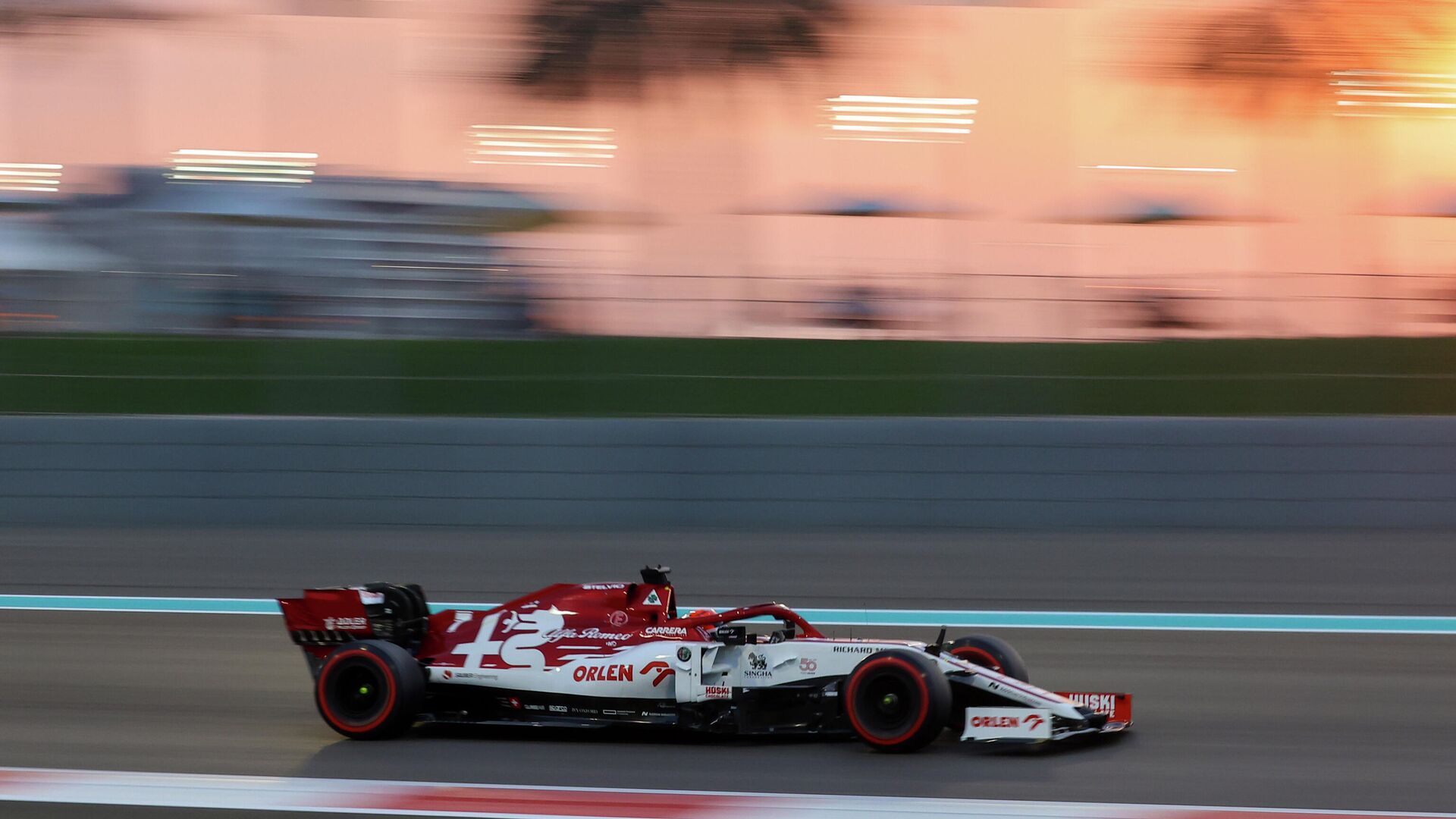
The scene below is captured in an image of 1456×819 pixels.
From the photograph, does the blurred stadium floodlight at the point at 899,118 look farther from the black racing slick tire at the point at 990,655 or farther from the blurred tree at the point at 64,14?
the black racing slick tire at the point at 990,655

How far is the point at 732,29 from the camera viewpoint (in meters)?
12.3

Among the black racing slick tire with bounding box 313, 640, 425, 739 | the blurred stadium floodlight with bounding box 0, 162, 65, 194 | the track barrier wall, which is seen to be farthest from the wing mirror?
the blurred stadium floodlight with bounding box 0, 162, 65, 194

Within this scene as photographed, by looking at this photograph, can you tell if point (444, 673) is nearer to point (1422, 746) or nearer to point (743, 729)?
point (743, 729)

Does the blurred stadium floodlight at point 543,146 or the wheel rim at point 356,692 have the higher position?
the blurred stadium floodlight at point 543,146

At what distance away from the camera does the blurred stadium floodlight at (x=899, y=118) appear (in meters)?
11.4

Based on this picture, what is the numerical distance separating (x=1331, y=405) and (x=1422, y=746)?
215 inches

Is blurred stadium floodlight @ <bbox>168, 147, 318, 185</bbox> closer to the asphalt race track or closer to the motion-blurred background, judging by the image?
the motion-blurred background

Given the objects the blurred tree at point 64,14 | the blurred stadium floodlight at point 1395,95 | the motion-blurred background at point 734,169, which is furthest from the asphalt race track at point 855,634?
the blurred tree at point 64,14

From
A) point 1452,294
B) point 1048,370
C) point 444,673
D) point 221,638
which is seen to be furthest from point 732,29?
point 444,673

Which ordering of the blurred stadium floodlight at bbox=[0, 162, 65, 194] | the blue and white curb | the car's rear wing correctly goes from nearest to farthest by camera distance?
1. the car's rear wing
2. the blue and white curb
3. the blurred stadium floodlight at bbox=[0, 162, 65, 194]

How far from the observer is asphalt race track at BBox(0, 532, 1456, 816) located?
4.68 meters

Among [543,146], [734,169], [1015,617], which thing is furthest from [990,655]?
[543,146]

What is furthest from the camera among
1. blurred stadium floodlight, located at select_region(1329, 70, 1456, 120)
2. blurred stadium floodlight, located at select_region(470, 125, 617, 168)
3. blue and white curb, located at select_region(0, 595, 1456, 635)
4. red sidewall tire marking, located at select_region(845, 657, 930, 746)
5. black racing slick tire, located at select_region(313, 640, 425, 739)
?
blurred stadium floodlight, located at select_region(470, 125, 617, 168)

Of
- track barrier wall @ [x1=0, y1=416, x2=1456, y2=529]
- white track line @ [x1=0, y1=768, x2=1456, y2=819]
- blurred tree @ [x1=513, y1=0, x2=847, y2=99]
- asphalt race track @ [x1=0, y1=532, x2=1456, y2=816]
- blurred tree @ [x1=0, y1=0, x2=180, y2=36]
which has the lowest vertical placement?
white track line @ [x1=0, y1=768, x2=1456, y2=819]
